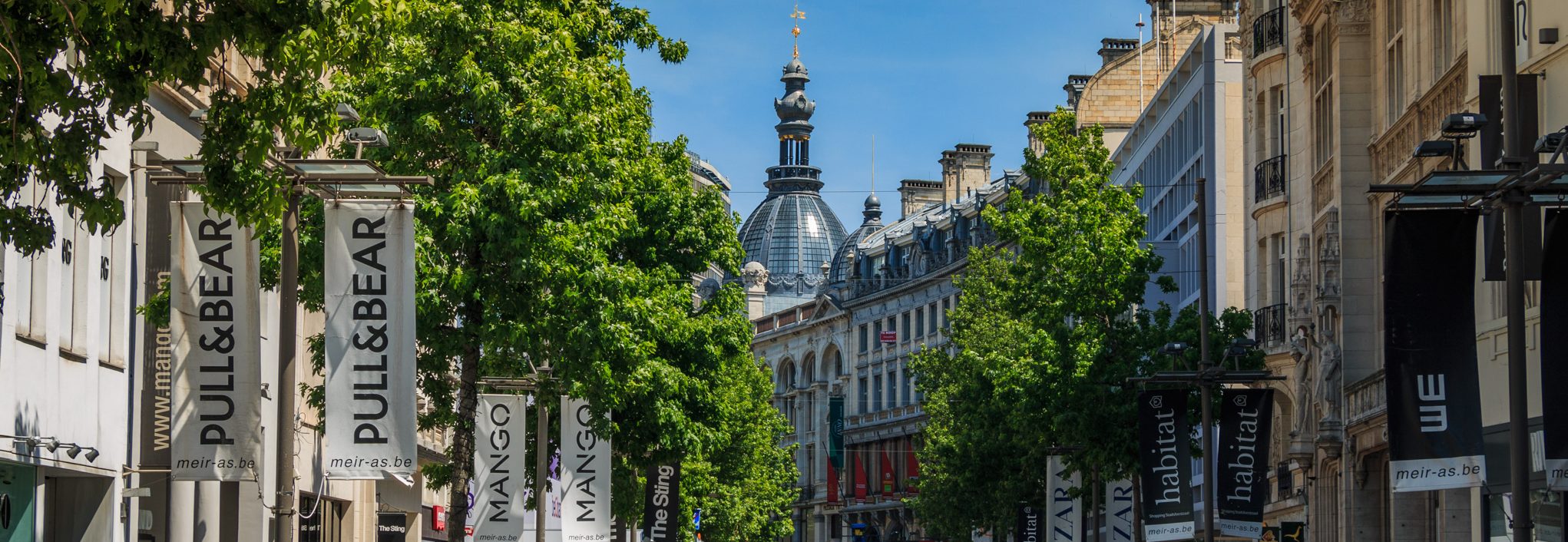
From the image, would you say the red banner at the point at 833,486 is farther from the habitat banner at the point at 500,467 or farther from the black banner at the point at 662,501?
the habitat banner at the point at 500,467

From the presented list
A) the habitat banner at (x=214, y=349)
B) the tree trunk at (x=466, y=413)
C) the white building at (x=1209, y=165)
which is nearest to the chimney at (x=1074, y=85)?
the white building at (x=1209, y=165)

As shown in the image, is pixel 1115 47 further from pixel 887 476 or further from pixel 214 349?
pixel 214 349

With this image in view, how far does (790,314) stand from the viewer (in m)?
154

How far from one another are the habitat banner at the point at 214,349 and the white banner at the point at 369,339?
2.86 ft

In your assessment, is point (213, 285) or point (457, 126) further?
point (457, 126)

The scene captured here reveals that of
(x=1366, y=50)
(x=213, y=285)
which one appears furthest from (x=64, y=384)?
(x=1366, y=50)

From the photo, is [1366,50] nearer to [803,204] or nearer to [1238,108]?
[1238,108]

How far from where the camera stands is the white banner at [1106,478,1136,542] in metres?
44.8

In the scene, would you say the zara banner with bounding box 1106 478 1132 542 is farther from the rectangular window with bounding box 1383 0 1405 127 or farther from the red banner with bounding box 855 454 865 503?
the red banner with bounding box 855 454 865 503

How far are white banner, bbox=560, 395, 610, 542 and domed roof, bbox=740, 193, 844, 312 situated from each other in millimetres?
140300

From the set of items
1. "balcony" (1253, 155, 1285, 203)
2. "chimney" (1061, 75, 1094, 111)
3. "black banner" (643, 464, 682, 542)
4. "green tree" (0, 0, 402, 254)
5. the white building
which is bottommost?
"black banner" (643, 464, 682, 542)

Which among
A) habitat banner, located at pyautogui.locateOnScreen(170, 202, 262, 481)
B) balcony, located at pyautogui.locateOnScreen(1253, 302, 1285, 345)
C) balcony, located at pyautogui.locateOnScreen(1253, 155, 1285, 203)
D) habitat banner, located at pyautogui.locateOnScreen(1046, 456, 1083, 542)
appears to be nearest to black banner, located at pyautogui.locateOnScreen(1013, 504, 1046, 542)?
habitat banner, located at pyautogui.locateOnScreen(1046, 456, 1083, 542)

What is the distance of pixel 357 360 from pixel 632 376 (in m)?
11.0

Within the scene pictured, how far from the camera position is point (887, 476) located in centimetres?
12825
